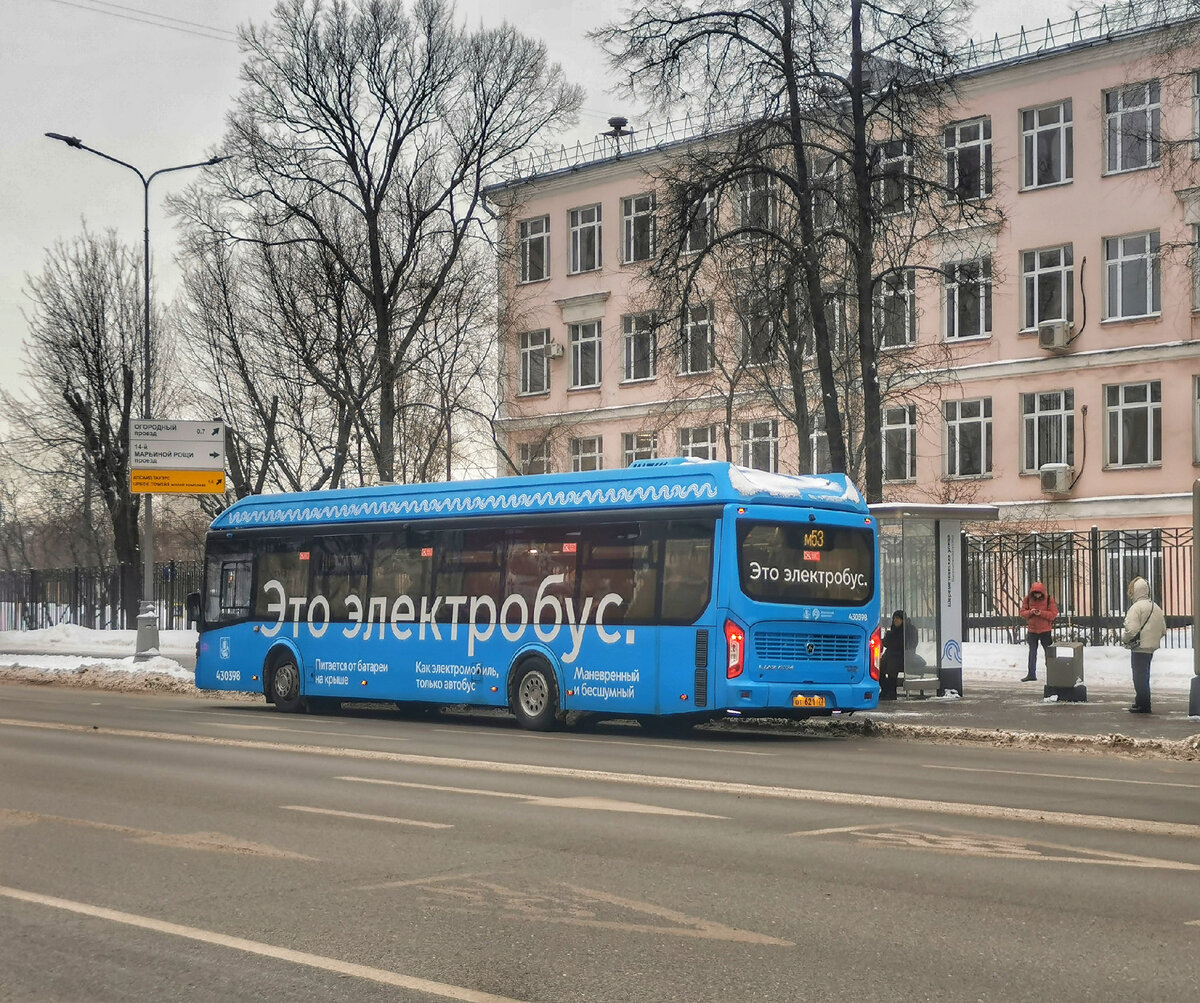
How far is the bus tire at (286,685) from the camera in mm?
24141

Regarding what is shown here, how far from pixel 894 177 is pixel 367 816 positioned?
1700 cm

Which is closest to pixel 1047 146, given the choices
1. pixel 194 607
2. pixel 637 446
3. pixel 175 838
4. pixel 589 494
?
pixel 637 446

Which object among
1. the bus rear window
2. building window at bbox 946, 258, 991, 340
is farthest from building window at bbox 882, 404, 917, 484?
the bus rear window

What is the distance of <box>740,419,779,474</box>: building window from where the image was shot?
171 feet

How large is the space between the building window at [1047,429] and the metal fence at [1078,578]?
8.59 m

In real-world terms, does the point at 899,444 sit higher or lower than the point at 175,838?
higher

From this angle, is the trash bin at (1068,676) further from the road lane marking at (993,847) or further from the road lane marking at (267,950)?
the road lane marking at (267,950)

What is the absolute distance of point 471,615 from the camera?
2167 cm

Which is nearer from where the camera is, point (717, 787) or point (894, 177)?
point (717, 787)

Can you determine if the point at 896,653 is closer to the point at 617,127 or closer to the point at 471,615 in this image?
the point at 471,615

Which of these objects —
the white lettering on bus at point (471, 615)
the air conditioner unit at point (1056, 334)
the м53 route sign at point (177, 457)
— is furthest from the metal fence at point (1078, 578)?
the м53 route sign at point (177, 457)

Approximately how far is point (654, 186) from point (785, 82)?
78.5ft

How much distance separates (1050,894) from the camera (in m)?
8.01

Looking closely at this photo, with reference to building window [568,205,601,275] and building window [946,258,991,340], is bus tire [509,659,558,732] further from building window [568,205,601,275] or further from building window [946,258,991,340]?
building window [568,205,601,275]
